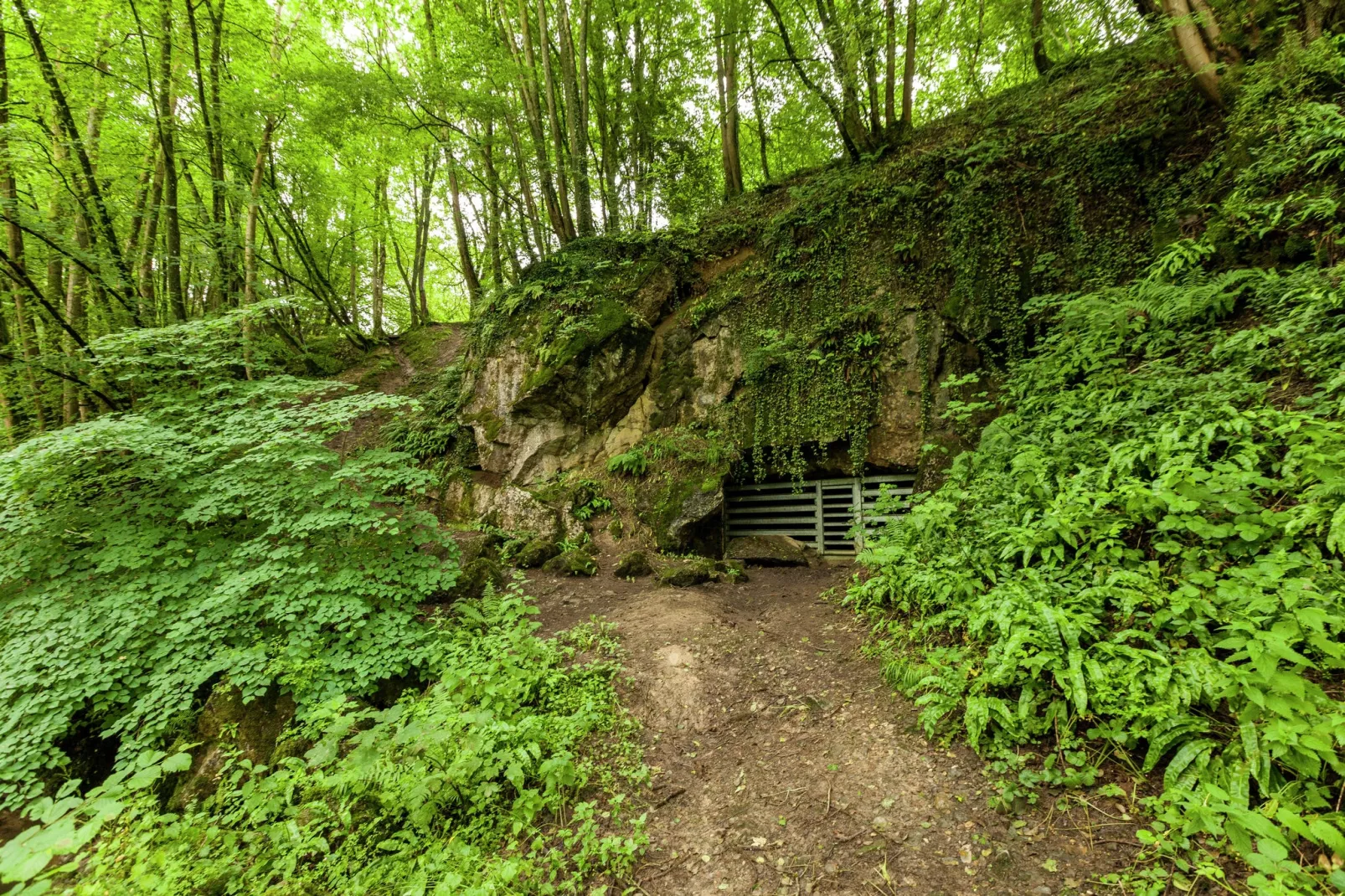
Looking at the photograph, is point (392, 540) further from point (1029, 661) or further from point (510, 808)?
point (1029, 661)

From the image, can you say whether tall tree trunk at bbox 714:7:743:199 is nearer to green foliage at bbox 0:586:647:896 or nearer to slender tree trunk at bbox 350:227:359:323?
slender tree trunk at bbox 350:227:359:323

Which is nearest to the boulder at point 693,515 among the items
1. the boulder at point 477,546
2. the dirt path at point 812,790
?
the dirt path at point 812,790

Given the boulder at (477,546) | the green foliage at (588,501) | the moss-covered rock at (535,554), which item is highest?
the green foliage at (588,501)

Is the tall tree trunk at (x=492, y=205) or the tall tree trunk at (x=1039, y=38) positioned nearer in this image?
the tall tree trunk at (x=1039, y=38)

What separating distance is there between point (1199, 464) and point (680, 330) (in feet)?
23.9

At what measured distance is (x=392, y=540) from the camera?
18.2ft

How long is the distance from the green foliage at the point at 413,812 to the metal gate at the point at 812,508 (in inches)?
193

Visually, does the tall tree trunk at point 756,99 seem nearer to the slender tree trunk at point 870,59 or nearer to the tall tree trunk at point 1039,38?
the slender tree trunk at point 870,59

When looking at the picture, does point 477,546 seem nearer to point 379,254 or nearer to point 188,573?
point 188,573

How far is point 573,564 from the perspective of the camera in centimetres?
727

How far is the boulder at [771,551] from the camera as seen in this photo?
778 centimetres

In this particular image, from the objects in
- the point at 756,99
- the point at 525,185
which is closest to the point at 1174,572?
the point at 525,185

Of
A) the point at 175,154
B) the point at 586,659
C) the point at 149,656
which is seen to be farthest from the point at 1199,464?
the point at 175,154

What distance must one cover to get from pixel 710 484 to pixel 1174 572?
5552 mm
